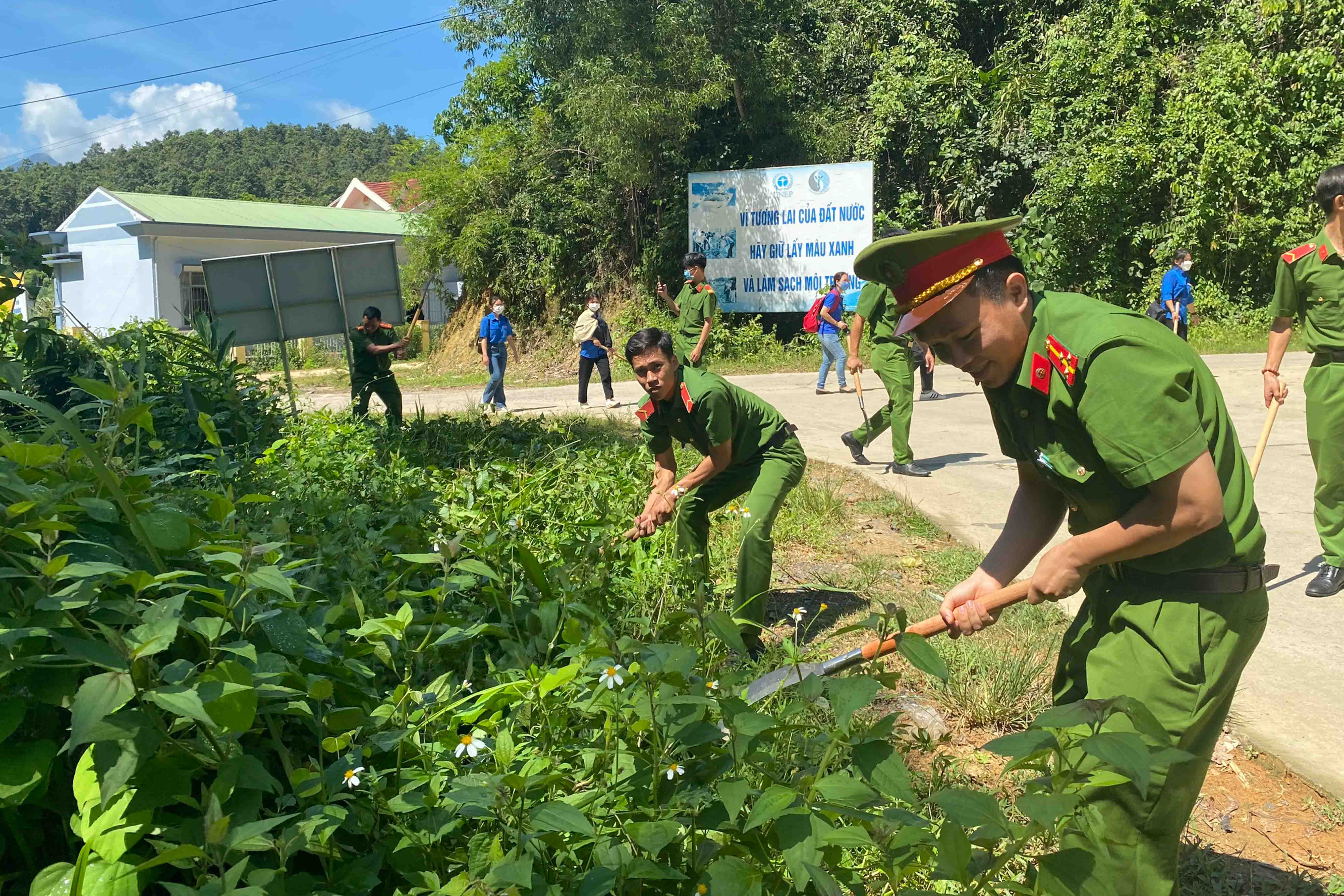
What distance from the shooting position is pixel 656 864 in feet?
6.40

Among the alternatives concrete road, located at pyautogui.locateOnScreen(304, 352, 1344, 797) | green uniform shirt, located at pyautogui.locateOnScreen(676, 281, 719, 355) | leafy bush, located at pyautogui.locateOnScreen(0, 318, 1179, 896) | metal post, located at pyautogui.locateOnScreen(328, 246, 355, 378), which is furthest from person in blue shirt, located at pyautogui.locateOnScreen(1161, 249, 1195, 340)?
leafy bush, located at pyautogui.locateOnScreen(0, 318, 1179, 896)

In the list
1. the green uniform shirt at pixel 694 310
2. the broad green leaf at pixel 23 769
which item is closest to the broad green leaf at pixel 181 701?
the broad green leaf at pixel 23 769

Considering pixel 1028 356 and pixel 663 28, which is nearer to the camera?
pixel 1028 356

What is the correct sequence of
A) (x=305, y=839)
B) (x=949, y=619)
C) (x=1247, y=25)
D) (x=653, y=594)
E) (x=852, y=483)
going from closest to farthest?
(x=305, y=839)
(x=949, y=619)
(x=653, y=594)
(x=852, y=483)
(x=1247, y=25)

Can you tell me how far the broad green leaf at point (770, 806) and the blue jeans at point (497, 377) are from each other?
13359mm

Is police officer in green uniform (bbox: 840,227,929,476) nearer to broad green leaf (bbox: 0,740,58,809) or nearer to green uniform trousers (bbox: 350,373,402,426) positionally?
green uniform trousers (bbox: 350,373,402,426)

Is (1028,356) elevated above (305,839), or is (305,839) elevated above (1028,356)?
(1028,356)

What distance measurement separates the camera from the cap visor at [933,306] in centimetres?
231

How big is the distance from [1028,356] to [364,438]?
237 inches

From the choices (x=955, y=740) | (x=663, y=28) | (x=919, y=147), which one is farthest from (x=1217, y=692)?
(x=919, y=147)

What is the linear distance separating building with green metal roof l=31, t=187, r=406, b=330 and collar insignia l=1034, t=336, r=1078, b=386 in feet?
94.5

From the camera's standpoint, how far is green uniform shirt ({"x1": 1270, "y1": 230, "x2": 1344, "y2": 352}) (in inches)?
206

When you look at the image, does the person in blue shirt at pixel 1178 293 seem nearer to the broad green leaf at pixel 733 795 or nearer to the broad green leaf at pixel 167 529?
the broad green leaf at pixel 733 795

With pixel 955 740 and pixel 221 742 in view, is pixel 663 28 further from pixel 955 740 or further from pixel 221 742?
pixel 221 742
